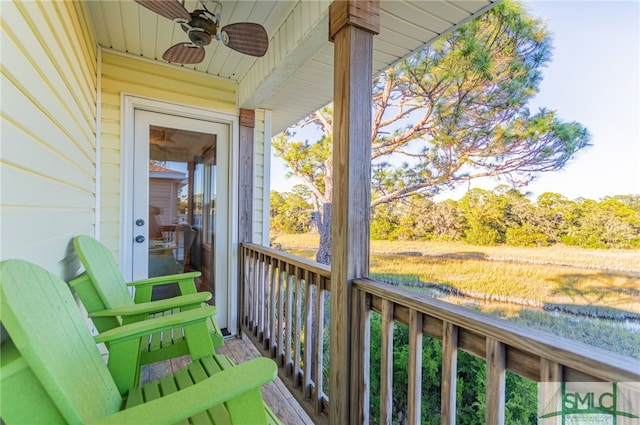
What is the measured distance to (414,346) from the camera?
43.4 inches

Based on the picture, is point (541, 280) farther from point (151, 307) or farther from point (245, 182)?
point (151, 307)

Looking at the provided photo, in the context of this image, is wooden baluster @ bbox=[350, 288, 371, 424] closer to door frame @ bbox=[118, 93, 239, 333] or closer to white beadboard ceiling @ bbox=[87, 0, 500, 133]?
white beadboard ceiling @ bbox=[87, 0, 500, 133]

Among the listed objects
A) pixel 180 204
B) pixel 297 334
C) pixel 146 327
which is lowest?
pixel 297 334

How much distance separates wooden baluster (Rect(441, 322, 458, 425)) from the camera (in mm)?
964

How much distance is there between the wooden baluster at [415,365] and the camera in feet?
3.58

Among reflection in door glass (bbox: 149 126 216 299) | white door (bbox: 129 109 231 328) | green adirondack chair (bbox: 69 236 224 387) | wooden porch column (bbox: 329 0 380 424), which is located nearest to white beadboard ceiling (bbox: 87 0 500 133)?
wooden porch column (bbox: 329 0 380 424)

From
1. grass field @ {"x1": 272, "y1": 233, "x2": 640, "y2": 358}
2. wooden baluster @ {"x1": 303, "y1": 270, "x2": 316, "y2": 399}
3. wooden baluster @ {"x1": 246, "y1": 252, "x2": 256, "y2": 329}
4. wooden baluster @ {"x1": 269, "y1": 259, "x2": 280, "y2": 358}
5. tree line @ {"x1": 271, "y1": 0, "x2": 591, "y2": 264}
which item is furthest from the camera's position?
tree line @ {"x1": 271, "y1": 0, "x2": 591, "y2": 264}

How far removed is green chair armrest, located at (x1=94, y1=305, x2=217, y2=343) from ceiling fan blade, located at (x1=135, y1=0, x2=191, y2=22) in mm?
1488

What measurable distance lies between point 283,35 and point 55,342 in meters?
2.07

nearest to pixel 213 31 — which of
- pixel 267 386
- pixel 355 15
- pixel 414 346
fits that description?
pixel 355 15

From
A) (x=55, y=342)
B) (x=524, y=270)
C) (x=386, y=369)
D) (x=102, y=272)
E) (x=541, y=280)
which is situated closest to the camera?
(x=55, y=342)

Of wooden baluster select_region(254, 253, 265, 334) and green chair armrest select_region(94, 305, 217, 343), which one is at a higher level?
green chair armrest select_region(94, 305, 217, 343)

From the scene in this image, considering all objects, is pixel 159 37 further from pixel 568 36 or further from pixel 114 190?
pixel 568 36

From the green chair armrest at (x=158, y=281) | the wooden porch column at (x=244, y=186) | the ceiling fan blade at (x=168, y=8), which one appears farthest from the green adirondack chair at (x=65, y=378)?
the wooden porch column at (x=244, y=186)
